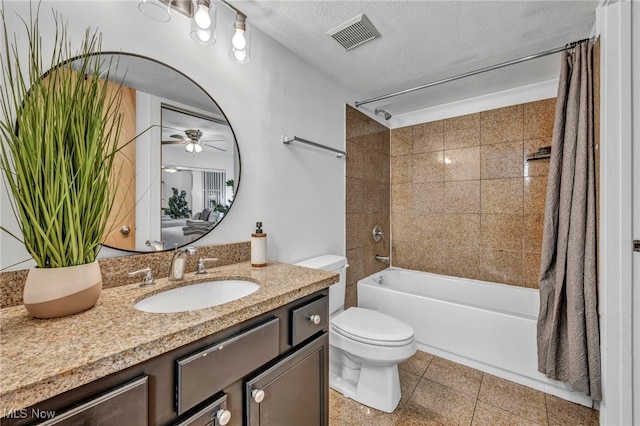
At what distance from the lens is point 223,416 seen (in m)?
0.72

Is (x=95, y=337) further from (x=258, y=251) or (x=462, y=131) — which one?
(x=462, y=131)

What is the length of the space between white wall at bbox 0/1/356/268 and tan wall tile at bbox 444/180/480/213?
1206mm

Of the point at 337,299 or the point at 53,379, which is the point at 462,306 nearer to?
the point at 337,299

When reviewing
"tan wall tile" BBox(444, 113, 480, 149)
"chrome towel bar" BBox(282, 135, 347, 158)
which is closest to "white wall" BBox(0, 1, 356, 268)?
"chrome towel bar" BBox(282, 135, 347, 158)

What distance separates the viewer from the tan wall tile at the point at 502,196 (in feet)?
7.94

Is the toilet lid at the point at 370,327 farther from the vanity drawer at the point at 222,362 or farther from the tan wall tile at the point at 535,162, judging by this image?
the tan wall tile at the point at 535,162

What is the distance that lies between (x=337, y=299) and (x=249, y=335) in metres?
1.19

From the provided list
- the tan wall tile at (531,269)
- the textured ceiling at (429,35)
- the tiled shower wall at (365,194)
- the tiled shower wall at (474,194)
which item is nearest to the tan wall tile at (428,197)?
the tiled shower wall at (474,194)

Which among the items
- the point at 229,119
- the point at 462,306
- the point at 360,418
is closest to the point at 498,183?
the point at 462,306

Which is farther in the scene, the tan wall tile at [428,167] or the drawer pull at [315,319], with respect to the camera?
the tan wall tile at [428,167]

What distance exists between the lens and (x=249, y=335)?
0.80 m

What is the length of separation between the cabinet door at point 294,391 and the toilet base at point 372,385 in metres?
0.60

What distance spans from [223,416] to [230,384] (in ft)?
0.24
